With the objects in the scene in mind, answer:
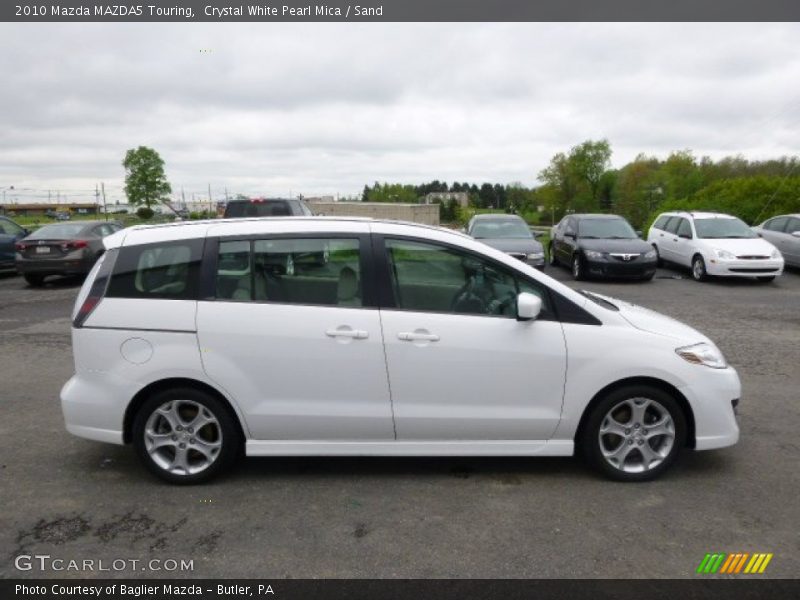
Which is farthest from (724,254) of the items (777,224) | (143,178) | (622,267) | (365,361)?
(143,178)

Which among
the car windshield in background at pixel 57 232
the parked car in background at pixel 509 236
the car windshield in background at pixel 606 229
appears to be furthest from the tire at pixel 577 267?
the car windshield in background at pixel 57 232

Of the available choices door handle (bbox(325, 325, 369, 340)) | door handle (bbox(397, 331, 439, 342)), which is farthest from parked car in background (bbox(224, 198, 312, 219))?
door handle (bbox(397, 331, 439, 342))

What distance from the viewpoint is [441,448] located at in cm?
390

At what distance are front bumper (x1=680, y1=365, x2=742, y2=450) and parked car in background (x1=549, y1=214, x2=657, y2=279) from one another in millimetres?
10061

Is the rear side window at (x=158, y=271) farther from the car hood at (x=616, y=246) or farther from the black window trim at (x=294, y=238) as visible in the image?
the car hood at (x=616, y=246)

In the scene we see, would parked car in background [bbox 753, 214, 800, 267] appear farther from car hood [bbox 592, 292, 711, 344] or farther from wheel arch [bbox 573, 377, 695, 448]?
wheel arch [bbox 573, 377, 695, 448]

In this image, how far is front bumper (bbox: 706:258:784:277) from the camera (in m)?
13.3

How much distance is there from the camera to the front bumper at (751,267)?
13266 mm

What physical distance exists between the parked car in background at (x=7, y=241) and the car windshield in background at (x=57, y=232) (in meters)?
1.67

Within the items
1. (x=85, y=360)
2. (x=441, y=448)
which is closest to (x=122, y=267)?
(x=85, y=360)

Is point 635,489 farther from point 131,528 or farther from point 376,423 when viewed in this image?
point 131,528

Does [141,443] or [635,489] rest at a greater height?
[141,443]

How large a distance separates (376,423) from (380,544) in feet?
2.67
